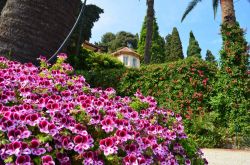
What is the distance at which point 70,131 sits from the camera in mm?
2314

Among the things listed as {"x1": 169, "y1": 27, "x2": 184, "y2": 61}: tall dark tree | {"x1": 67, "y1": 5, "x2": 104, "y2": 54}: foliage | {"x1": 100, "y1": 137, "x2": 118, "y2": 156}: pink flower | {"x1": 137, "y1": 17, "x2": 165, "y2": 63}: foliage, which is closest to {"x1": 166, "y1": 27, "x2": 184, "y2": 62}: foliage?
{"x1": 169, "y1": 27, "x2": 184, "y2": 61}: tall dark tree

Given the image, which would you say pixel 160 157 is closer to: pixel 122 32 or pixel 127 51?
pixel 127 51

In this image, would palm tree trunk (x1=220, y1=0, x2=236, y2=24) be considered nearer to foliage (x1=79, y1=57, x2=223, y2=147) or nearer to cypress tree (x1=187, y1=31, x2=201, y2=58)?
foliage (x1=79, y1=57, x2=223, y2=147)

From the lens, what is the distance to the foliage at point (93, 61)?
61.3ft

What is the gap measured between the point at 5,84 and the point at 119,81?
10459 millimetres

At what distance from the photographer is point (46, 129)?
2082 millimetres

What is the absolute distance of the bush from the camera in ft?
A: 61.3

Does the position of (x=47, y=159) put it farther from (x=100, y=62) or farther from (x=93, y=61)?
(x=100, y=62)

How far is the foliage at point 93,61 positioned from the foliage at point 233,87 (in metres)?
6.97

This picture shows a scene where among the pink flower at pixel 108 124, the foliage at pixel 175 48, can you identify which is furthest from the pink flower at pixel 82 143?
the foliage at pixel 175 48

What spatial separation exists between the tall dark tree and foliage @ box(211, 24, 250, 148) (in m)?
37.8

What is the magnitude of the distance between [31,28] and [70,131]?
3.02 metres

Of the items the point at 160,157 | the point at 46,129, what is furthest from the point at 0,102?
the point at 160,157

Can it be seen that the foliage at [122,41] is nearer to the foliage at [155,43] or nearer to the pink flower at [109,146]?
the foliage at [155,43]
